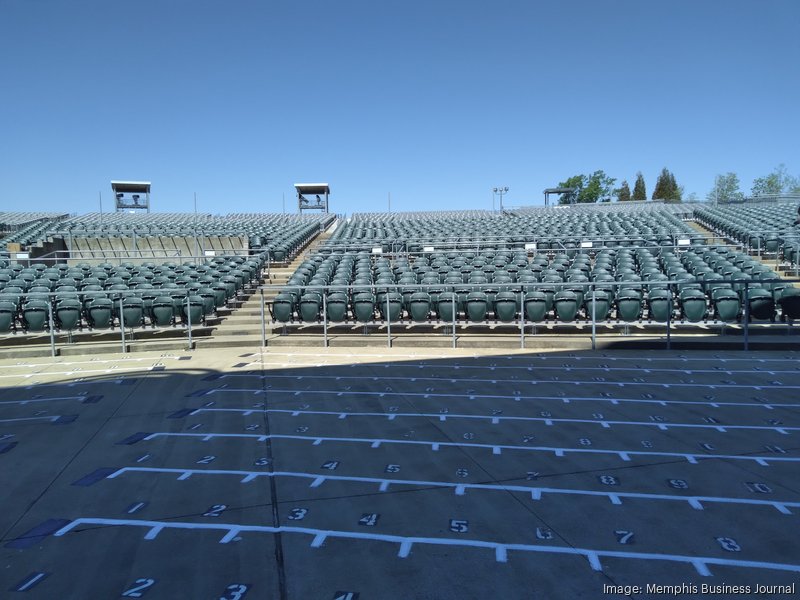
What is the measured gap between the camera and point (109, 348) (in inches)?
525

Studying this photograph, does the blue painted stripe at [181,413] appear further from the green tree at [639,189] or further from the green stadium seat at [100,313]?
the green tree at [639,189]

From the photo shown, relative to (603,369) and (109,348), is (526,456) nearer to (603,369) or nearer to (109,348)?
(603,369)

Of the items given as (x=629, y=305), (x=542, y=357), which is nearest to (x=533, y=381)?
(x=542, y=357)

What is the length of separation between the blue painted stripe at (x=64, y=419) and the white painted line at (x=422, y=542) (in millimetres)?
3515

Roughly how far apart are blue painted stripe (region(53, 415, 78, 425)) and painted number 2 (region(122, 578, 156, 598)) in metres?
4.80

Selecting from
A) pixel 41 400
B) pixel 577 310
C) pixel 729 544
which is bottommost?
pixel 729 544

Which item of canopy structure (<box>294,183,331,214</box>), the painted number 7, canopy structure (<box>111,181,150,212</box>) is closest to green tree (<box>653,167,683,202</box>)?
canopy structure (<box>294,183,331,214</box>)

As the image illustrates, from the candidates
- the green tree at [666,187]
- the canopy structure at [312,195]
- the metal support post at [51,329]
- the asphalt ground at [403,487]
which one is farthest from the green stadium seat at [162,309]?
the green tree at [666,187]

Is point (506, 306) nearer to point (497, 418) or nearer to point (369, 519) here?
point (497, 418)

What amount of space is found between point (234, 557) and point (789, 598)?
3.71 m

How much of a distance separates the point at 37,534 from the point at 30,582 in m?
0.81

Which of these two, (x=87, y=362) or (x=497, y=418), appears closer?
(x=497, y=418)

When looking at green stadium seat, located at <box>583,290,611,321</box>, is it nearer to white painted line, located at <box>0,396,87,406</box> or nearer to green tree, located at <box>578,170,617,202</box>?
white painted line, located at <box>0,396,87,406</box>

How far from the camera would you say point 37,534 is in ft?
15.1
